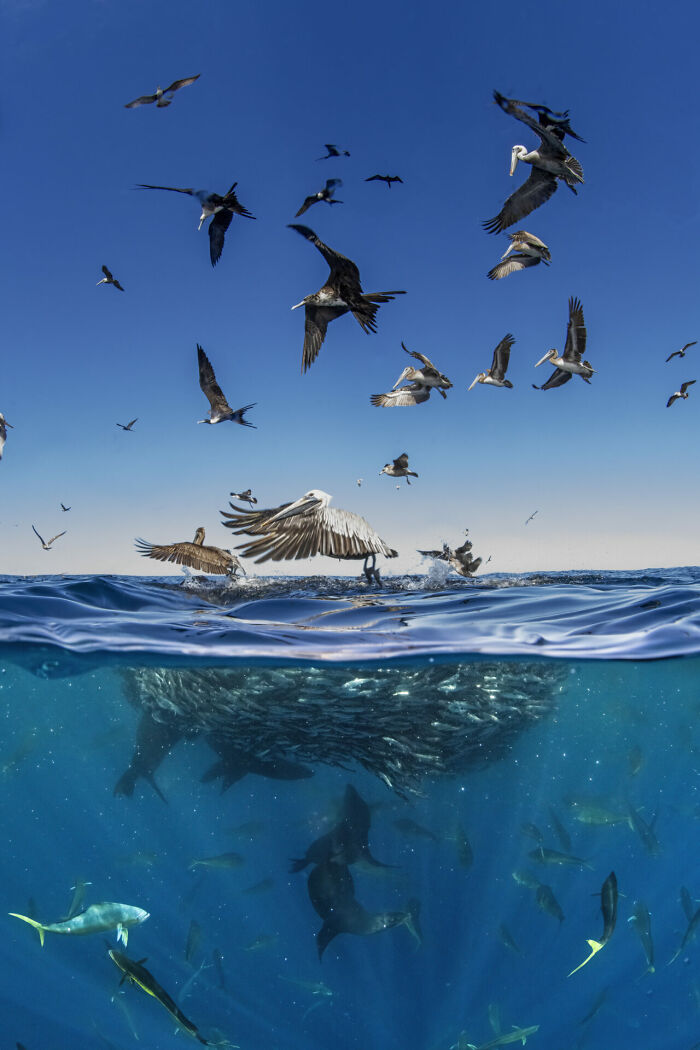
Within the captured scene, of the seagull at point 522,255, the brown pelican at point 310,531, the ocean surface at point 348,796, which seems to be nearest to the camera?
the brown pelican at point 310,531

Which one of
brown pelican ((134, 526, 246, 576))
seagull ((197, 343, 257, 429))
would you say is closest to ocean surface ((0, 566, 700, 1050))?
brown pelican ((134, 526, 246, 576))

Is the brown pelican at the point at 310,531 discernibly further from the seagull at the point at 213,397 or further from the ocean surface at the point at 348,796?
the seagull at the point at 213,397

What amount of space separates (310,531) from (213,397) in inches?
213

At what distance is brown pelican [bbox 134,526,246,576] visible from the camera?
824 centimetres

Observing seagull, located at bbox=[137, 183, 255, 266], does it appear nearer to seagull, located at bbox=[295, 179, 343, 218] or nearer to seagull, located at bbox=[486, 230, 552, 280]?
seagull, located at bbox=[295, 179, 343, 218]

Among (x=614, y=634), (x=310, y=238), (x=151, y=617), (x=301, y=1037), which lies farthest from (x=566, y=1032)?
(x=310, y=238)

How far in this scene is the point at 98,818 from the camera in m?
12.2

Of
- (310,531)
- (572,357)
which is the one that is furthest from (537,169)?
(310,531)

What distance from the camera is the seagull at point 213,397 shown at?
10.3 metres

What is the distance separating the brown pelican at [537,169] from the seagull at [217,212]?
12.4 ft

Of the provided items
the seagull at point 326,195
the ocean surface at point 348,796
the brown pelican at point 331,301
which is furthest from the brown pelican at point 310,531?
the seagull at point 326,195

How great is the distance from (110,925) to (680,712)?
1023cm

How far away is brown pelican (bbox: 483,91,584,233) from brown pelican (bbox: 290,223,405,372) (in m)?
2.71

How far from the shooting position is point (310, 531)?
6.08m
